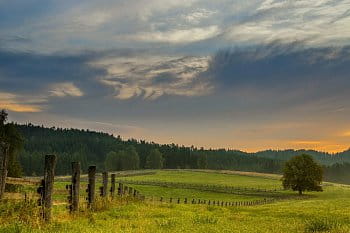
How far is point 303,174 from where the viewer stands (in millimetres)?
97375

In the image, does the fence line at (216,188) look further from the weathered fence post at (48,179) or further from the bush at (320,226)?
the weathered fence post at (48,179)

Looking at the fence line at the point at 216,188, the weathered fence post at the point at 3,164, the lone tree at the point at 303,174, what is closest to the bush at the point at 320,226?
the weathered fence post at the point at 3,164

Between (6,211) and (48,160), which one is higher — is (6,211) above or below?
below

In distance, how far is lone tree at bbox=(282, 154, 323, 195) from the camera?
97.2m

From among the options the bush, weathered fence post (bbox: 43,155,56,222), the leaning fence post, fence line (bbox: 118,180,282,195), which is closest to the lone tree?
fence line (bbox: 118,180,282,195)

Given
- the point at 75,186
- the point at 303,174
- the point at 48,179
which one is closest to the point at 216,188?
the point at 303,174

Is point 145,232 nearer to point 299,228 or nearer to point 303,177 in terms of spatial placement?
point 299,228

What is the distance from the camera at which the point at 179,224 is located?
1648cm

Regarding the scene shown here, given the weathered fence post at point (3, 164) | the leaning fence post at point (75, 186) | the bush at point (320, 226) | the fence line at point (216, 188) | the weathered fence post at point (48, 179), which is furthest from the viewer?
the fence line at point (216, 188)

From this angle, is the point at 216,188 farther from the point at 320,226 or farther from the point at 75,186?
the point at 320,226

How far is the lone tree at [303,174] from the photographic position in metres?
97.2

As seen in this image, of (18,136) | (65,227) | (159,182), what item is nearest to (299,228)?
(65,227)

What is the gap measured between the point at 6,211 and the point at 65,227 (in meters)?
2.01

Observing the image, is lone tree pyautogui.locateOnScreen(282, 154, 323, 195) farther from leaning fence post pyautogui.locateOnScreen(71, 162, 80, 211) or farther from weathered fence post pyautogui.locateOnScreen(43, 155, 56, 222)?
weathered fence post pyautogui.locateOnScreen(43, 155, 56, 222)
